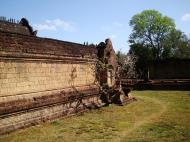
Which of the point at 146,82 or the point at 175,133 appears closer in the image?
the point at 175,133

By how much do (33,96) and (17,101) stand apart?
1226 millimetres

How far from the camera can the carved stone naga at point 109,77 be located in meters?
18.9

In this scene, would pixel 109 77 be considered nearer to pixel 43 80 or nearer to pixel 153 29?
pixel 43 80

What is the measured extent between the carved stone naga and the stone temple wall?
1548mm

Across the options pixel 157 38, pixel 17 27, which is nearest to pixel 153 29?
pixel 157 38

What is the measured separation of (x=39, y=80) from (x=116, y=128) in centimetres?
468

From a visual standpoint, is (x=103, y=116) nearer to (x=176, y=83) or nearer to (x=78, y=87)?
(x=78, y=87)

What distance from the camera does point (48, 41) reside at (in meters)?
14.5

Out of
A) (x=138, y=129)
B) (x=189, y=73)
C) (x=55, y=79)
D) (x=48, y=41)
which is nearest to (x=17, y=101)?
(x=55, y=79)

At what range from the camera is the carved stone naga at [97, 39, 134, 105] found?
1891 centimetres

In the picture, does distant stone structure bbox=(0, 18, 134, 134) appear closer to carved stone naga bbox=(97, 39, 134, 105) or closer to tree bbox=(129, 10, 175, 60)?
carved stone naga bbox=(97, 39, 134, 105)

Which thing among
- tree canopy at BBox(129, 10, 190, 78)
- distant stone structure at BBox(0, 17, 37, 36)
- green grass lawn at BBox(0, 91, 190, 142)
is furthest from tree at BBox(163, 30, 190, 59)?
green grass lawn at BBox(0, 91, 190, 142)

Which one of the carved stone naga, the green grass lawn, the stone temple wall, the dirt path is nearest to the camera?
the green grass lawn

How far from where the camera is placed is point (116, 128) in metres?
11.9
